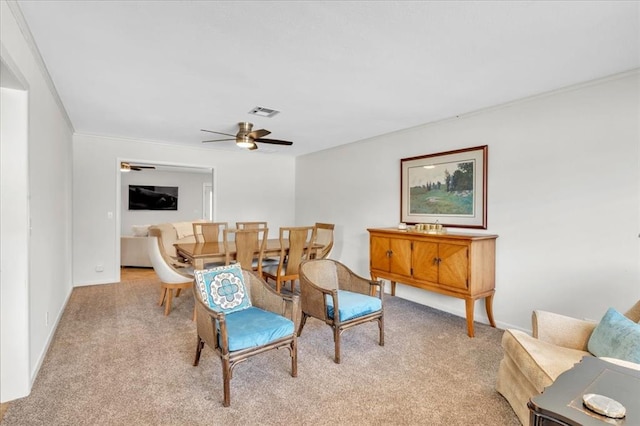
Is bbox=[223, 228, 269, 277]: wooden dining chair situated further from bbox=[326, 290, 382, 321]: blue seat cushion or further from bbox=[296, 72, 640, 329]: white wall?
bbox=[296, 72, 640, 329]: white wall

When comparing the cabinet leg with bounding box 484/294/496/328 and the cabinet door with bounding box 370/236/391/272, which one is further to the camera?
the cabinet door with bounding box 370/236/391/272

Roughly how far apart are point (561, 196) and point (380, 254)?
77.9 inches

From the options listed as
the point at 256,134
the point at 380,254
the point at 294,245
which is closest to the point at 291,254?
the point at 294,245

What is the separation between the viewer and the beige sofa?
1.72m

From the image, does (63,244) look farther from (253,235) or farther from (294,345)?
(294,345)

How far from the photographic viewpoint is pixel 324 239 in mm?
5238

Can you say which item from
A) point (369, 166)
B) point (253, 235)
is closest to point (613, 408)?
point (253, 235)

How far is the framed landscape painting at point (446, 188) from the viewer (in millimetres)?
3646

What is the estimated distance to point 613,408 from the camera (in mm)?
974

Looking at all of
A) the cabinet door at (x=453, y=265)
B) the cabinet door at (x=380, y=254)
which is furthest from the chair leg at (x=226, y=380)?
the cabinet door at (x=380, y=254)

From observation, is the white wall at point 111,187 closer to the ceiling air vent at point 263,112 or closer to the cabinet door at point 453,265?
the ceiling air vent at point 263,112

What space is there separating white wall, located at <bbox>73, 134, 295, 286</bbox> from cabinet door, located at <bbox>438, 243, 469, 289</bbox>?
418cm

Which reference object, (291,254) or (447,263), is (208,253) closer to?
(291,254)

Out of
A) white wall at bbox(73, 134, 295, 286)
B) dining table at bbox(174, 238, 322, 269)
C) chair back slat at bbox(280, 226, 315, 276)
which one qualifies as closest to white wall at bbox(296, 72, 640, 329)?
chair back slat at bbox(280, 226, 315, 276)
